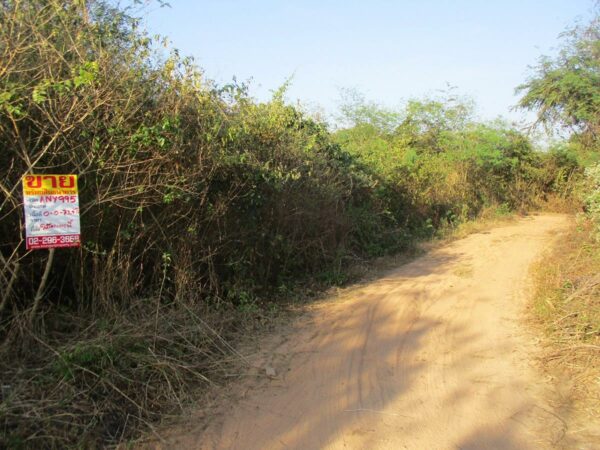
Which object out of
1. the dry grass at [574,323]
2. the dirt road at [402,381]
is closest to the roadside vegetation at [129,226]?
the dirt road at [402,381]

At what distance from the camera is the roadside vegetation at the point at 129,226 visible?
161 inches

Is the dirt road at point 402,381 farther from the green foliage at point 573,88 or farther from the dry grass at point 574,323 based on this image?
the green foliage at point 573,88

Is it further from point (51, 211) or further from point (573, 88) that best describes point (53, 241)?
point (573, 88)

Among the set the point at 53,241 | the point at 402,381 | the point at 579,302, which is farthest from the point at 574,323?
the point at 53,241

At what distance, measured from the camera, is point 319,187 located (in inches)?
335

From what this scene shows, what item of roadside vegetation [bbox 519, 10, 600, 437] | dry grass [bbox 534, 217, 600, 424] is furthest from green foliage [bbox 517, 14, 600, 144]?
dry grass [bbox 534, 217, 600, 424]

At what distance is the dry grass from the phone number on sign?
4.50m

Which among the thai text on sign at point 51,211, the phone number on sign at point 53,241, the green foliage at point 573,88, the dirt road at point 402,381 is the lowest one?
the dirt road at point 402,381

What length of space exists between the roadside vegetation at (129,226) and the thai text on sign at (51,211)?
0.29 meters

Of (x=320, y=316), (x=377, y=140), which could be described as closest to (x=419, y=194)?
(x=377, y=140)

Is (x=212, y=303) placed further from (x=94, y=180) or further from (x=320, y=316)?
(x=94, y=180)

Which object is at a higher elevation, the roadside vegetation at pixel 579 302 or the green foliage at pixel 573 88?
the green foliage at pixel 573 88

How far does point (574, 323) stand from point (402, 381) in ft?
7.50

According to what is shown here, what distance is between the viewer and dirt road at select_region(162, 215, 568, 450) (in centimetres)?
387
